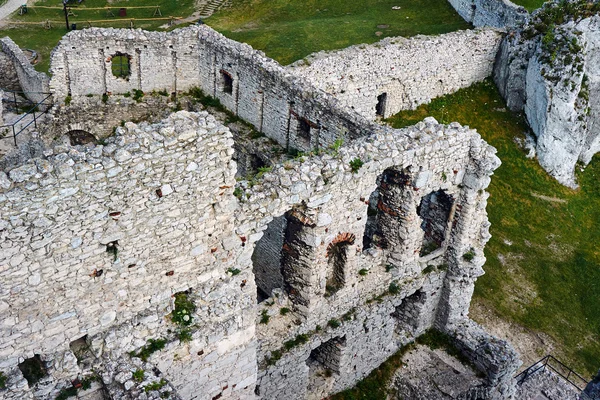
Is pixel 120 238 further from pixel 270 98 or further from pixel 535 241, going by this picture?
pixel 535 241

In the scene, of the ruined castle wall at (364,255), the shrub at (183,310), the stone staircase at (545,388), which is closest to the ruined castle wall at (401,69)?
the ruined castle wall at (364,255)

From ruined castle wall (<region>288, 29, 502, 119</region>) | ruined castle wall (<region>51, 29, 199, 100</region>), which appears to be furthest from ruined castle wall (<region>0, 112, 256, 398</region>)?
ruined castle wall (<region>288, 29, 502, 119</region>)

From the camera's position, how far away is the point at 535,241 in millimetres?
29125

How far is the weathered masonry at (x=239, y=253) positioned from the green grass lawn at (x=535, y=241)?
218 inches

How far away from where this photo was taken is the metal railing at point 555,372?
22.9 meters

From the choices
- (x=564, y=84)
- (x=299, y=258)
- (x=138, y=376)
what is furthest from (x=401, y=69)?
(x=138, y=376)

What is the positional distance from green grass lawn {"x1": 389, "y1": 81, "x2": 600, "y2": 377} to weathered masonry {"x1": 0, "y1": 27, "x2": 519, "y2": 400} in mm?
5543

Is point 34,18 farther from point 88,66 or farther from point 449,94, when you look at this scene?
point 449,94

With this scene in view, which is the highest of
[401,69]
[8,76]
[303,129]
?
[303,129]

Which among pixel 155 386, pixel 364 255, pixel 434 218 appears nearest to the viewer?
pixel 155 386

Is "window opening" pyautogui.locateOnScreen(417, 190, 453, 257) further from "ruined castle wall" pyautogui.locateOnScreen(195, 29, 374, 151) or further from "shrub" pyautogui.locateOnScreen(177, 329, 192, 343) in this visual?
"shrub" pyautogui.locateOnScreen(177, 329, 192, 343)

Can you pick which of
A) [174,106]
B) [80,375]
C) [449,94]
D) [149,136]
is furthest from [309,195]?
[449,94]

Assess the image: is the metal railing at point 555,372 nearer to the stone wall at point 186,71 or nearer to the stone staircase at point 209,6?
the stone wall at point 186,71

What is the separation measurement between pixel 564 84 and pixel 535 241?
7.35m
